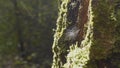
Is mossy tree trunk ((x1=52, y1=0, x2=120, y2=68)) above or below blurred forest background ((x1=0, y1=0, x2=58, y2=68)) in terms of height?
below

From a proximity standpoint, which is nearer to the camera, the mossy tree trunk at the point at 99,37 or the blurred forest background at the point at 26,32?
the mossy tree trunk at the point at 99,37

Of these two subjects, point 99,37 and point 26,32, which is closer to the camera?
point 99,37

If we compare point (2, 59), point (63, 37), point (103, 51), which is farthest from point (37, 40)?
point (103, 51)

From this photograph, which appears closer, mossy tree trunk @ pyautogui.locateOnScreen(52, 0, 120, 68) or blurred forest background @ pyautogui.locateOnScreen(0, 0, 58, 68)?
mossy tree trunk @ pyautogui.locateOnScreen(52, 0, 120, 68)

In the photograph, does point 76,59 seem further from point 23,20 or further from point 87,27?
point 23,20

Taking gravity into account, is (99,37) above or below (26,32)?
below

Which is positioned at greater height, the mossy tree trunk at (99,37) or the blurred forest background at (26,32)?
the blurred forest background at (26,32)

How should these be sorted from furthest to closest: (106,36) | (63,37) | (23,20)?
(23,20), (63,37), (106,36)

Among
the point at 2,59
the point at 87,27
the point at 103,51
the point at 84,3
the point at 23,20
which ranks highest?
the point at 23,20
